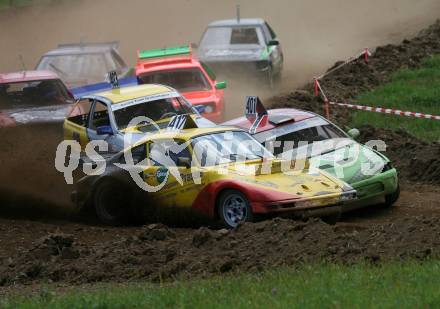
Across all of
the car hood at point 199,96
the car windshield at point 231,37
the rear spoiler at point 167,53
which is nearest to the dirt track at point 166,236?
the car hood at point 199,96

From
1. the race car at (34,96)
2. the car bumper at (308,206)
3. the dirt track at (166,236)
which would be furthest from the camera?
the race car at (34,96)

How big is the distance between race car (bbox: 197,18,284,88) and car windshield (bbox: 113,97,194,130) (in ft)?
24.2

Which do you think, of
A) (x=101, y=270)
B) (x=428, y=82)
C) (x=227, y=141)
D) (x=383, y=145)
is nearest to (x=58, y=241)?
(x=101, y=270)

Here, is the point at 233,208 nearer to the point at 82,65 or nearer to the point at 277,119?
the point at 277,119

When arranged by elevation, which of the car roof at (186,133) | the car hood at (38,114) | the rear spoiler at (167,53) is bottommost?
the car hood at (38,114)

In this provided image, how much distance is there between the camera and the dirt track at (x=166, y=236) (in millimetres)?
9234

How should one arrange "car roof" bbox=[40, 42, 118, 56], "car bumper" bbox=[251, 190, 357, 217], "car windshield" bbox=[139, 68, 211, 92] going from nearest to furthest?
1. "car bumper" bbox=[251, 190, 357, 217]
2. "car windshield" bbox=[139, 68, 211, 92]
3. "car roof" bbox=[40, 42, 118, 56]

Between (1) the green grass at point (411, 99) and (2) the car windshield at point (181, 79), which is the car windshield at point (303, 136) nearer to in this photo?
(1) the green grass at point (411, 99)

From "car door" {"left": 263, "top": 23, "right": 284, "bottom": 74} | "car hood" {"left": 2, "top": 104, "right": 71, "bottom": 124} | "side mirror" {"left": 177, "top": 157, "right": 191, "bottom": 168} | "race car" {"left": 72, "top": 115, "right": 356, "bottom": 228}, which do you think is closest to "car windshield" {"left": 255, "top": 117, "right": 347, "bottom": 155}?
"race car" {"left": 72, "top": 115, "right": 356, "bottom": 228}

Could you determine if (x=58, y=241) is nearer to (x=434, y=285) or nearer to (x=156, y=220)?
(x=156, y=220)

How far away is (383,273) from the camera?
810cm

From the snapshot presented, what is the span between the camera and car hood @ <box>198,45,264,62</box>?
77.6 ft

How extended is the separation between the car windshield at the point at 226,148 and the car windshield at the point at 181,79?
664 centimetres

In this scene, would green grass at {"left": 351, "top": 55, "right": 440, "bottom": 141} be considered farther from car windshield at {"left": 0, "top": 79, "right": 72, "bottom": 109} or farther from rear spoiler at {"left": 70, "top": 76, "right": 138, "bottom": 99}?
car windshield at {"left": 0, "top": 79, "right": 72, "bottom": 109}
